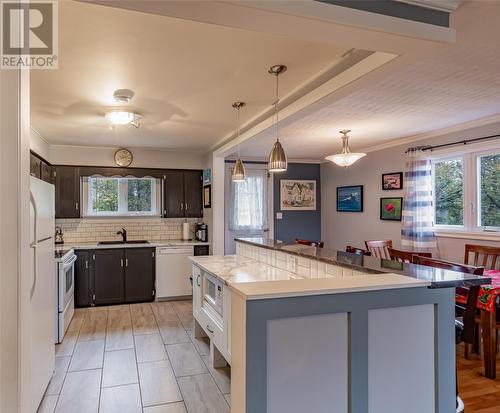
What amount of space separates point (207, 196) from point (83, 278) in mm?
2158

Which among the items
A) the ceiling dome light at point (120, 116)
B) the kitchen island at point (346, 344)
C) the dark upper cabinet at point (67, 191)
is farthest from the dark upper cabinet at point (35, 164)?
the kitchen island at point (346, 344)

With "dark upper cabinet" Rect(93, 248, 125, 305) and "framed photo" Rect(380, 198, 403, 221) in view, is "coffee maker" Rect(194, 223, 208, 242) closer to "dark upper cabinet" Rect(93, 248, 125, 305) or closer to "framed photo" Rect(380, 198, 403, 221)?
"dark upper cabinet" Rect(93, 248, 125, 305)

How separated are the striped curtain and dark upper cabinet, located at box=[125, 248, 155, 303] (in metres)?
3.67

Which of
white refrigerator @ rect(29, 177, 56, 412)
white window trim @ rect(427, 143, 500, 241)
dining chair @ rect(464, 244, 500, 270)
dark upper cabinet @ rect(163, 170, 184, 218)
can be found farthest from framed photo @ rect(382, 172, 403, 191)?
white refrigerator @ rect(29, 177, 56, 412)

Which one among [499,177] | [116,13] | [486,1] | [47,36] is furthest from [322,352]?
[499,177]

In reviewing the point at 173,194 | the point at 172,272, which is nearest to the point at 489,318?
the point at 172,272

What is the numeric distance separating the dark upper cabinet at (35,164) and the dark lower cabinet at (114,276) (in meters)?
1.27

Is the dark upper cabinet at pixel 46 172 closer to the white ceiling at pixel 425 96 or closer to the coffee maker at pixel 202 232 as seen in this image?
the coffee maker at pixel 202 232

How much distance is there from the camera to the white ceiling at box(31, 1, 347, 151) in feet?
6.37

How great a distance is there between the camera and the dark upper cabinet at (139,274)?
5277mm

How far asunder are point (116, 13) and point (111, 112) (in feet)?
5.87

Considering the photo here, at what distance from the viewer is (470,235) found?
4094mm

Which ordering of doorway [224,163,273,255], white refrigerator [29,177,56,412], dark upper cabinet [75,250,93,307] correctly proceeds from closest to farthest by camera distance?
white refrigerator [29,177,56,412] → dark upper cabinet [75,250,93,307] → doorway [224,163,273,255]

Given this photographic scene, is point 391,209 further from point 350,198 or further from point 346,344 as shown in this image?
point 346,344
